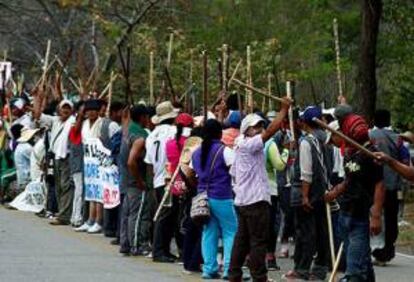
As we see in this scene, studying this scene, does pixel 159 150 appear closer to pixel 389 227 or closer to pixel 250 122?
pixel 389 227

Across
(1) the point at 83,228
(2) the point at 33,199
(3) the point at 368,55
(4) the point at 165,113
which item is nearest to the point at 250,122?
(4) the point at 165,113

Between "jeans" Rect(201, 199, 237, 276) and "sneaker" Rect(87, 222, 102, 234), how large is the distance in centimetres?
543

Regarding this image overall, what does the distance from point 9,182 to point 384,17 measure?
8.80m

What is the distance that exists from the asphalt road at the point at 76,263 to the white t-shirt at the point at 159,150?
1.09 m

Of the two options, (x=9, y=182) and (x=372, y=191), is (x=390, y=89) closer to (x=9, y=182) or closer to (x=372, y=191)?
(x=9, y=182)

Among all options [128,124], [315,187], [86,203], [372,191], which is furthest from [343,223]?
[86,203]

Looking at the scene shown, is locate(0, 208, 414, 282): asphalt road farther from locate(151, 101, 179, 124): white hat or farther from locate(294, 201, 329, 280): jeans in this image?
locate(151, 101, 179, 124): white hat

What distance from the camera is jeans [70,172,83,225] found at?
20.0 m

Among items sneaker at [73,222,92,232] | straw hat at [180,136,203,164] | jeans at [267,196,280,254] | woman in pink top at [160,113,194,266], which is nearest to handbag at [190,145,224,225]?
straw hat at [180,136,203,164]

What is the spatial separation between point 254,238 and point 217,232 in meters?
1.33

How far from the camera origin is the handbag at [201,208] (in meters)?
13.9

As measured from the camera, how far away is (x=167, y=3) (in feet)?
112

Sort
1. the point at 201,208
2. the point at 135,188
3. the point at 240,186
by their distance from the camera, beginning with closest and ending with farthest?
the point at 240,186, the point at 201,208, the point at 135,188

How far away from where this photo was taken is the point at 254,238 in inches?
505
